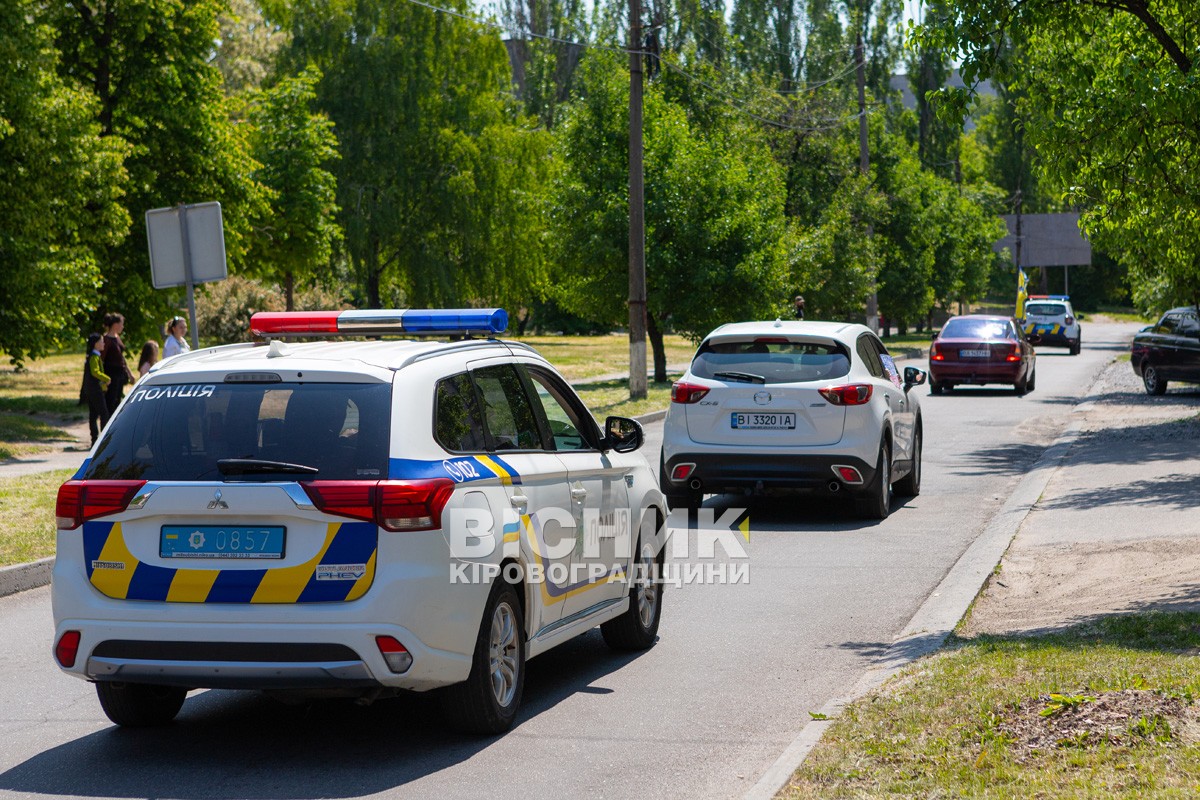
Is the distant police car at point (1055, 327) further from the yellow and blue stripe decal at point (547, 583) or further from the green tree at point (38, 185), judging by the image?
the yellow and blue stripe decal at point (547, 583)

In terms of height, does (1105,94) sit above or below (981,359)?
above

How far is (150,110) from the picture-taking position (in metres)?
28.6

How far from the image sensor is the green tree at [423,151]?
42.0 meters

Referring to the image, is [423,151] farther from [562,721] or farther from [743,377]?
[562,721]

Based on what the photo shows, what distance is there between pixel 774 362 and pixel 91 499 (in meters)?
7.85

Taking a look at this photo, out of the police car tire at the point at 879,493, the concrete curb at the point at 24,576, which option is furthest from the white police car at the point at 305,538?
the police car tire at the point at 879,493

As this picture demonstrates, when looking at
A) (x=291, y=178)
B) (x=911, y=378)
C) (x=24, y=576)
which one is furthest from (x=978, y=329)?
A: (x=24, y=576)

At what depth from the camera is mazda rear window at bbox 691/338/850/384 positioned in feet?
41.9

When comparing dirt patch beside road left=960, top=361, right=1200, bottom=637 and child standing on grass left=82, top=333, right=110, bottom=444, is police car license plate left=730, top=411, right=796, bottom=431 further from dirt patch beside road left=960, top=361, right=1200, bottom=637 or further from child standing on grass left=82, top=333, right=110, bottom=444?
child standing on grass left=82, top=333, right=110, bottom=444

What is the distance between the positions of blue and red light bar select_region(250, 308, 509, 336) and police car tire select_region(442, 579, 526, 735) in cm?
138

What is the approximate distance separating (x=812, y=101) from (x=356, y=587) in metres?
48.5

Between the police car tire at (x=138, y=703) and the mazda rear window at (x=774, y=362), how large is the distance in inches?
282

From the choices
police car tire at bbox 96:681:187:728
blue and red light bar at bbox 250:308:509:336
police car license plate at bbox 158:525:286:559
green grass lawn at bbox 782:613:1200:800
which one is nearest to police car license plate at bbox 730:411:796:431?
green grass lawn at bbox 782:613:1200:800

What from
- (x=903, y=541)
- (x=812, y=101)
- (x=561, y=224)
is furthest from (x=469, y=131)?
(x=903, y=541)
